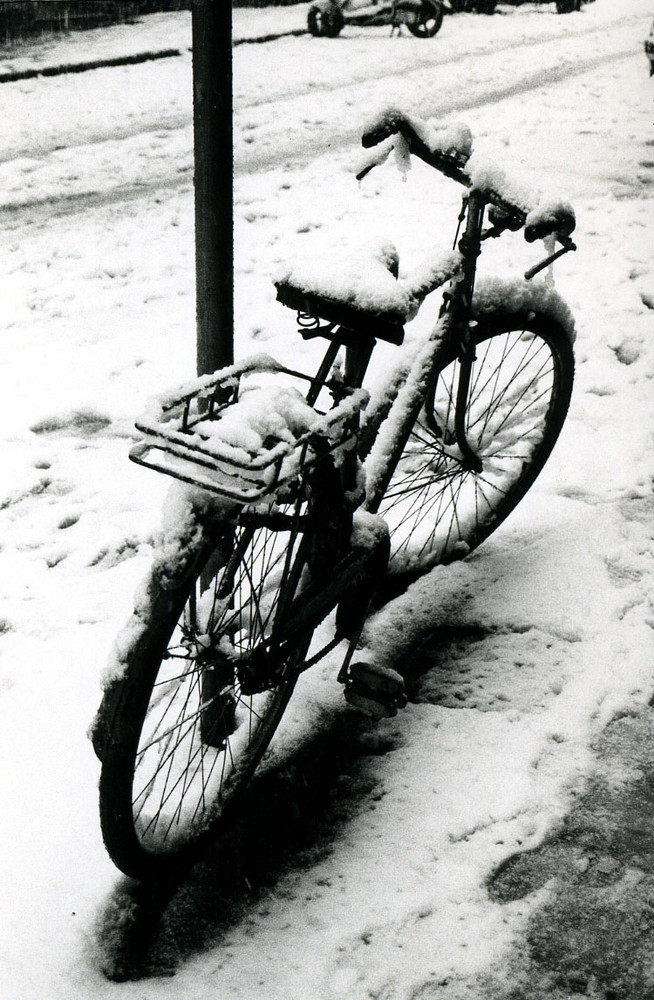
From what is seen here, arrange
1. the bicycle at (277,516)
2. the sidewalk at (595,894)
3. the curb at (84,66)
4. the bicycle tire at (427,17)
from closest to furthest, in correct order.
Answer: the bicycle at (277,516) < the sidewalk at (595,894) < the curb at (84,66) < the bicycle tire at (427,17)

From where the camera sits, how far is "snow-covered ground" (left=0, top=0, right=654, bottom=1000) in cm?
203

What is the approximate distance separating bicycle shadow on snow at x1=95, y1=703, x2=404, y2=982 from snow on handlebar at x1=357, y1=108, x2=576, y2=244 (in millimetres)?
1363

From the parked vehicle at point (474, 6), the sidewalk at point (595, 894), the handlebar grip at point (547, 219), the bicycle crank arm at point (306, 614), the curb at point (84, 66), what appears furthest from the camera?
the parked vehicle at point (474, 6)

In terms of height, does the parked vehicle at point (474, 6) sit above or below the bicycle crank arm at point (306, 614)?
above

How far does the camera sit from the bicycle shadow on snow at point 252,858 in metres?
2.02

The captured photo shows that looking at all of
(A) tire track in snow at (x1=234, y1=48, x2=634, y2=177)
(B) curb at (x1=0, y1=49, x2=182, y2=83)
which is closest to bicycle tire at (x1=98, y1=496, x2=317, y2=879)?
(A) tire track in snow at (x1=234, y1=48, x2=634, y2=177)

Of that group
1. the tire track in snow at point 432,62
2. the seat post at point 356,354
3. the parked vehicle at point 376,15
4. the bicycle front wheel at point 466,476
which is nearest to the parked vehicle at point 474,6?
the tire track in snow at point 432,62

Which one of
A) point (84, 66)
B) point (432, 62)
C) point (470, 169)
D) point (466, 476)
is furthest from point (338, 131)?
point (470, 169)

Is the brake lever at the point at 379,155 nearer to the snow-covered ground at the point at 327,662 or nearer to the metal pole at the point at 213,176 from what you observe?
the metal pole at the point at 213,176

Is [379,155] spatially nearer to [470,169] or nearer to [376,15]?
[470,169]

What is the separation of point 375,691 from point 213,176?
4.20 ft

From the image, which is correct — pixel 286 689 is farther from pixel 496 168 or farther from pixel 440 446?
pixel 496 168

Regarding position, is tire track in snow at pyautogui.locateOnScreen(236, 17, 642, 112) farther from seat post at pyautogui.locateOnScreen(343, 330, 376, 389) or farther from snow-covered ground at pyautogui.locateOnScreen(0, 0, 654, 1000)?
seat post at pyautogui.locateOnScreen(343, 330, 376, 389)

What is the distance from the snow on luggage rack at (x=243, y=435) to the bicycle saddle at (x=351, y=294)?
0.50 feet
